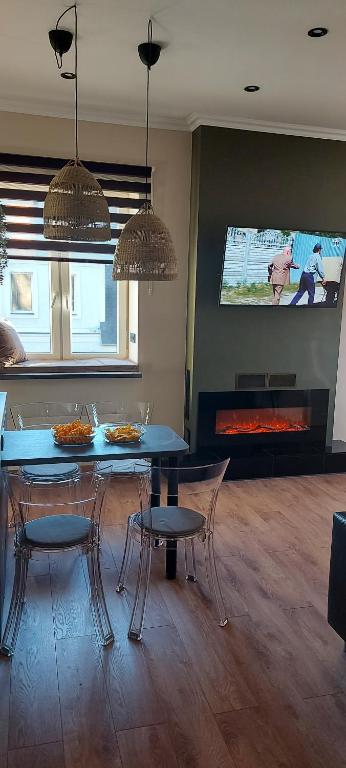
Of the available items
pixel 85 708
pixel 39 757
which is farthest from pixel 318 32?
pixel 39 757

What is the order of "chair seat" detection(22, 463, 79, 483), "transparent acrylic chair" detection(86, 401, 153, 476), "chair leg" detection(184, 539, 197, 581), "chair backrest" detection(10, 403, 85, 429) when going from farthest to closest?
"transparent acrylic chair" detection(86, 401, 153, 476) < "chair backrest" detection(10, 403, 85, 429) < "chair seat" detection(22, 463, 79, 483) < "chair leg" detection(184, 539, 197, 581)

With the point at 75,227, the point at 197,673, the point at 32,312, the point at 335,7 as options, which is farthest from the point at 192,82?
the point at 197,673

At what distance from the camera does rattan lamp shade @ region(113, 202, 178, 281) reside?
2783 millimetres

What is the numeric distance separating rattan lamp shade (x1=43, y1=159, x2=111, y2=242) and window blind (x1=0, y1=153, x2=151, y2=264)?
69.3 inches

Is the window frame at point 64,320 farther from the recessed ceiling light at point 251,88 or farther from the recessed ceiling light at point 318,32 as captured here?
the recessed ceiling light at point 318,32

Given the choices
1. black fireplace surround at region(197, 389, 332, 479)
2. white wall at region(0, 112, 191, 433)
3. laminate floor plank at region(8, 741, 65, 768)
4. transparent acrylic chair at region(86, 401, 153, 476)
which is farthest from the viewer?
black fireplace surround at region(197, 389, 332, 479)

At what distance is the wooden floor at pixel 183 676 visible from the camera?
1.93m

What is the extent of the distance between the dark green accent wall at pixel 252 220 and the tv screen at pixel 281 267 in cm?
11

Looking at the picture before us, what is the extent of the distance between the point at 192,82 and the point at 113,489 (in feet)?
9.69

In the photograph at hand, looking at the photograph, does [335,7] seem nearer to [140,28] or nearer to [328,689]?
[140,28]

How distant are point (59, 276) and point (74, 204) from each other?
2.13m

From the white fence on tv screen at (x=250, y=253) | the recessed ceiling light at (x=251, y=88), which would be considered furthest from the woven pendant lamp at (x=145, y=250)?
the white fence on tv screen at (x=250, y=253)

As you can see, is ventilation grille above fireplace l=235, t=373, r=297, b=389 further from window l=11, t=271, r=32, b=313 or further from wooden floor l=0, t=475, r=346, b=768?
window l=11, t=271, r=32, b=313

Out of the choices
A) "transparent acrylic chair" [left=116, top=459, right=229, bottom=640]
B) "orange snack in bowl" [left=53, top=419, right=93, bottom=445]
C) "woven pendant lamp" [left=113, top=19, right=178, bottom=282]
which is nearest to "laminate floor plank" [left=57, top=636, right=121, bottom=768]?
"transparent acrylic chair" [left=116, top=459, right=229, bottom=640]
